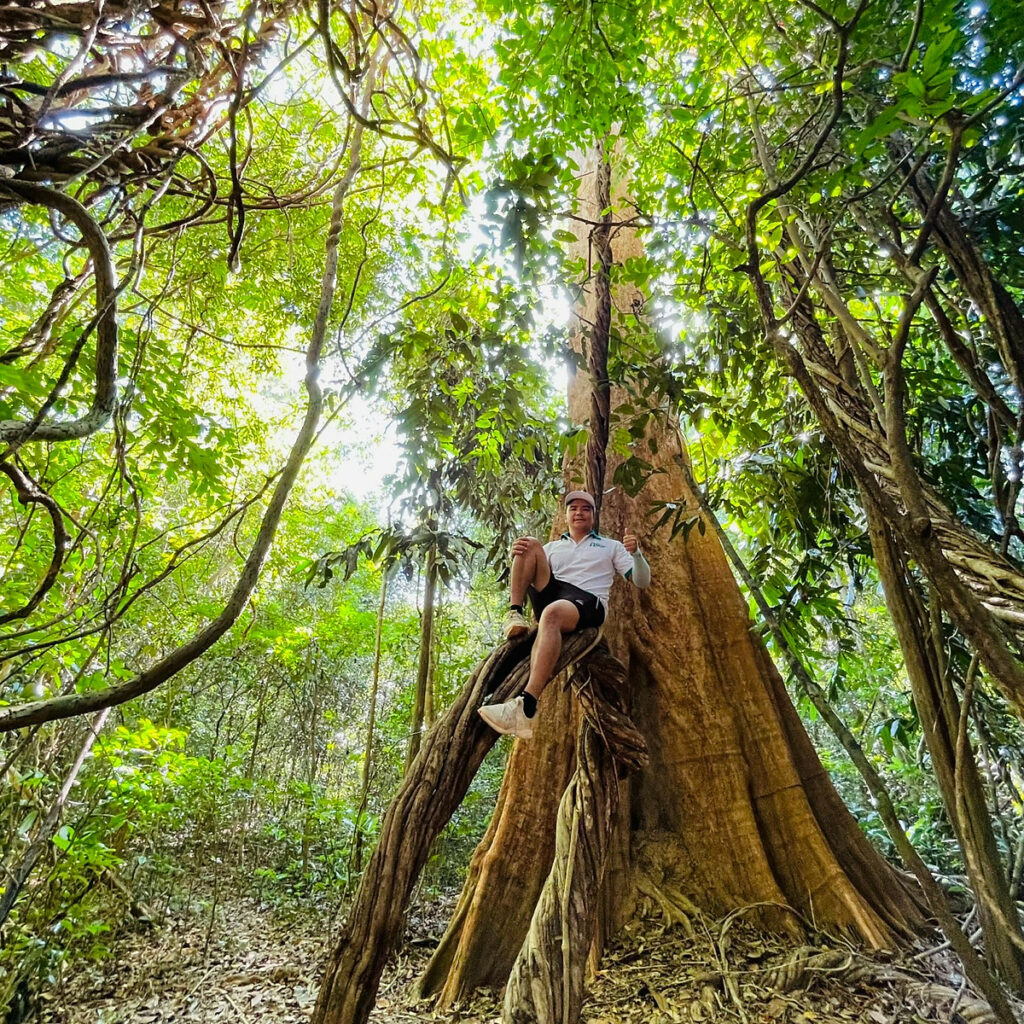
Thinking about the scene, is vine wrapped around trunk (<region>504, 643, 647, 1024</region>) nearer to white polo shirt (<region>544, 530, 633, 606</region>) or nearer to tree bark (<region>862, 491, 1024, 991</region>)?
white polo shirt (<region>544, 530, 633, 606</region>)

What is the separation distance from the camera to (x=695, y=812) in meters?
2.87

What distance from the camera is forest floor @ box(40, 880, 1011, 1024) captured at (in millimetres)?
2053

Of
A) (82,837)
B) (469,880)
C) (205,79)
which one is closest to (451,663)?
(469,880)

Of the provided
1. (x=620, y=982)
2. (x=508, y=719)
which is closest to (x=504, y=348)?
(x=508, y=719)

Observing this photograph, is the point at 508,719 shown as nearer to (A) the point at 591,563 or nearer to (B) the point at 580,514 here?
(A) the point at 591,563

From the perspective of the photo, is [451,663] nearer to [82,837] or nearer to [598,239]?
[82,837]

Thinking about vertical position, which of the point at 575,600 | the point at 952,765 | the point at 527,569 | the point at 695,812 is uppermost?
the point at 527,569

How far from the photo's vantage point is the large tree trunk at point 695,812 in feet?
8.63

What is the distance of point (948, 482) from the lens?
99.0 inches

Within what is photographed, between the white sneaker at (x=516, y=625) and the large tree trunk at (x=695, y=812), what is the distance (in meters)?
0.75

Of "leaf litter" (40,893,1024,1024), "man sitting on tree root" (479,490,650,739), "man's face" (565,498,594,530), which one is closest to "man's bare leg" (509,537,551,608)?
"man sitting on tree root" (479,490,650,739)

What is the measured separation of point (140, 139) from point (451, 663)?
4.39 metres

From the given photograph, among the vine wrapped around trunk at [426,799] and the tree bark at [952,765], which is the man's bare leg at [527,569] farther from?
the tree bark at [952,765]

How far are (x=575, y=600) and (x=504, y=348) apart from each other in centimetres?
123
